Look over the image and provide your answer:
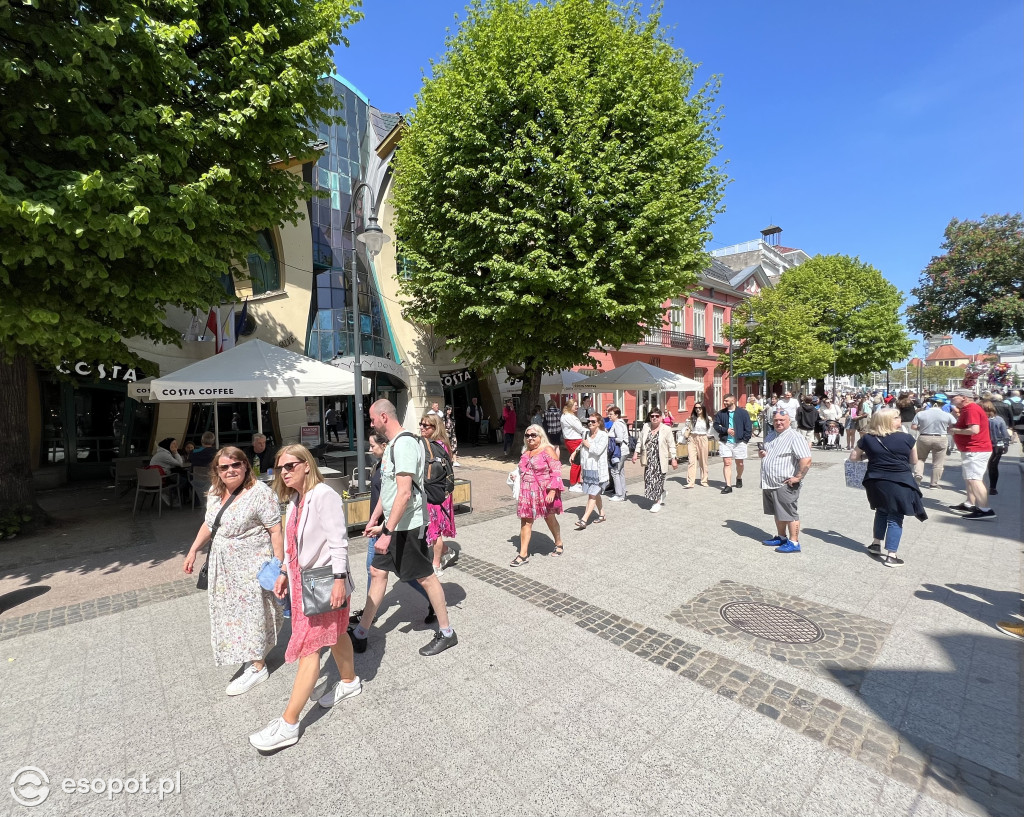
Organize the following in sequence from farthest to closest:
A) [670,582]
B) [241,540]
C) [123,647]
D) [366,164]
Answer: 1. [366,164]
2. [670,582]
3. [123,647]
4. [241,540]

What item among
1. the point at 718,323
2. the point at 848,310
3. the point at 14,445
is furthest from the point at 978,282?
the point at 14,445

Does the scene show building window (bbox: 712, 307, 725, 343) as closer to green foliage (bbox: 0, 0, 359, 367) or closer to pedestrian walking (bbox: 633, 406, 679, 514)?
pedestrian walking (bbox: 633, 406, 679, 514)

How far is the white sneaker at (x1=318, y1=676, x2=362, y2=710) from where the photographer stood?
3002 mm

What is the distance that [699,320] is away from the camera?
28.5 m

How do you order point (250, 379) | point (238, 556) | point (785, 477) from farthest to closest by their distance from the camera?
1. point (250, 379)
2. point (785, 477)
3. point (238, 556)

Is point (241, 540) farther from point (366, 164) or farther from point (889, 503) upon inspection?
point (366, 164)

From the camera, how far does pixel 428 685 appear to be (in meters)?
Result: 3.23

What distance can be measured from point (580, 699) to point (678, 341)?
2533 centimetres

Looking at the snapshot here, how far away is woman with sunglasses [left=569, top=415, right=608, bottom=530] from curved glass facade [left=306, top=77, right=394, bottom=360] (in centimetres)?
1026

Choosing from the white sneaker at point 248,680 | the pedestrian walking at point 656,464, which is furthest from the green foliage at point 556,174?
the white sneaker at point 248,680

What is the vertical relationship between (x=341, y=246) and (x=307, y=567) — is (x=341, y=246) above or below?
above

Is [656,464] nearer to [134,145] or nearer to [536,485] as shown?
[536,485]

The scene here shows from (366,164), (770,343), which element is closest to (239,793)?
(366,164)

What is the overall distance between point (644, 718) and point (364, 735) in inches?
66.1
